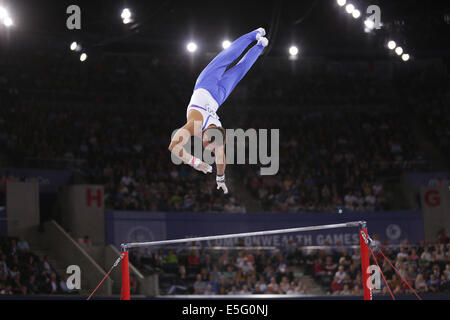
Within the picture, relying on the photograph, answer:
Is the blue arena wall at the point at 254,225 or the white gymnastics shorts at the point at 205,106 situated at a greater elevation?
the white gymnastics shorts at the point at 205,106

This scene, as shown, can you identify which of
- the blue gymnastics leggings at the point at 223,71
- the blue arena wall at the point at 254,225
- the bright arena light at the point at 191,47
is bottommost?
the blue arena wall at the point at 254,225

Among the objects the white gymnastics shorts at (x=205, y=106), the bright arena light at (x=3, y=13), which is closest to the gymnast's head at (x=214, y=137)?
the white gymnastics shorts at (x=205, y=106)

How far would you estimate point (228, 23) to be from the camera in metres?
21.5

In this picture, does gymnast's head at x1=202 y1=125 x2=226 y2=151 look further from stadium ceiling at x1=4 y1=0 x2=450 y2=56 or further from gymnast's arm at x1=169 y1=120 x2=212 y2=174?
stadium ceiling at x1=4 y1=0 x2=450 y2=56

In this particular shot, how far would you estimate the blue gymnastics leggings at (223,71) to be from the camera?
7.99 metres

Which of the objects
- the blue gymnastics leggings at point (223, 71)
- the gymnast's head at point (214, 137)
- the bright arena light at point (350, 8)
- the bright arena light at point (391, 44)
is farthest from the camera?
the bright arena light at point (391, 44)

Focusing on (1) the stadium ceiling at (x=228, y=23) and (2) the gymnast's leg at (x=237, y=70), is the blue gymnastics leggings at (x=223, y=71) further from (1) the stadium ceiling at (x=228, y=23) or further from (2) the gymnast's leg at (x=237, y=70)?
(1) the stadium ceiling at (x=228, y=23)

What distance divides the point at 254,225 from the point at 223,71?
1109 cm

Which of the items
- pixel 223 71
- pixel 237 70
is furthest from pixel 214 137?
pixel 237 70

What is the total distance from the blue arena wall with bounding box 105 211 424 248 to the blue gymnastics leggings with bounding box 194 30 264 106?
1017 centimetres
